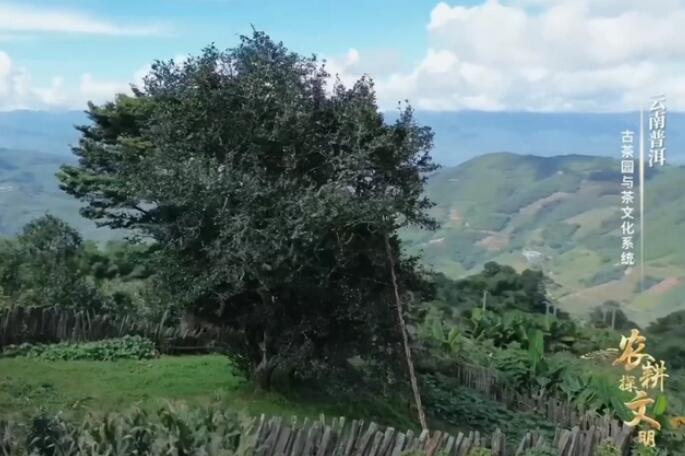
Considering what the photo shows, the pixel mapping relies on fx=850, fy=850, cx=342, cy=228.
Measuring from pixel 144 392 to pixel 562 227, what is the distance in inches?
293

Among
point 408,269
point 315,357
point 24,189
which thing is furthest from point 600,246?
point 24,189

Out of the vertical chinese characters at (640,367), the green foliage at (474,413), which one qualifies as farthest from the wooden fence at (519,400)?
the vertical chinese characters at (640,367)

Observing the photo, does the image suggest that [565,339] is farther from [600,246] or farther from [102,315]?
[102,315]

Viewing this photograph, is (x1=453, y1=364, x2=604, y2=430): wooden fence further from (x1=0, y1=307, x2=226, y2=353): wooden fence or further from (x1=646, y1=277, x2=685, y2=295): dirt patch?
(x1=0, y1=307, x2=226, y2=353): wooden fence

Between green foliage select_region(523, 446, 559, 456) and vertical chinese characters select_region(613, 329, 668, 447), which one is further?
vertical chinese characters select_region(613, 329, 668, 447)

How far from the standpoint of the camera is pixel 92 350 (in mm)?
10188

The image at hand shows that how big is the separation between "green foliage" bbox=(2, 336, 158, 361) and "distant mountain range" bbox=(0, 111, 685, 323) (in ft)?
11.6

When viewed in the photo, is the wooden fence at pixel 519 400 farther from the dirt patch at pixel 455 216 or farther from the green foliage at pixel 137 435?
the green foliage at pixel 137 435

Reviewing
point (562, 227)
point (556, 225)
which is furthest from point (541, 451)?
point (556, 225)

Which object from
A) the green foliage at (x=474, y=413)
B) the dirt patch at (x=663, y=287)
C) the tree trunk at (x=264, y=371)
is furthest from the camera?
the dirt patch at (x=663, y=287)

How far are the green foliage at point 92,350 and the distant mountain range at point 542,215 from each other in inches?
139

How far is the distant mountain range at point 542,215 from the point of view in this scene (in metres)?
10.2

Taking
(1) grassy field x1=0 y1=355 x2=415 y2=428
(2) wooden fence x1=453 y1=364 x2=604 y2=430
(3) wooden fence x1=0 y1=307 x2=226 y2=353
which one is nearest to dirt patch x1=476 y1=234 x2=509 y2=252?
(2) wooden fence x1=453 y1=364 x2=604 y2=430

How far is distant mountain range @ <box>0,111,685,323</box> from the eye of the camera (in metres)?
10.2
